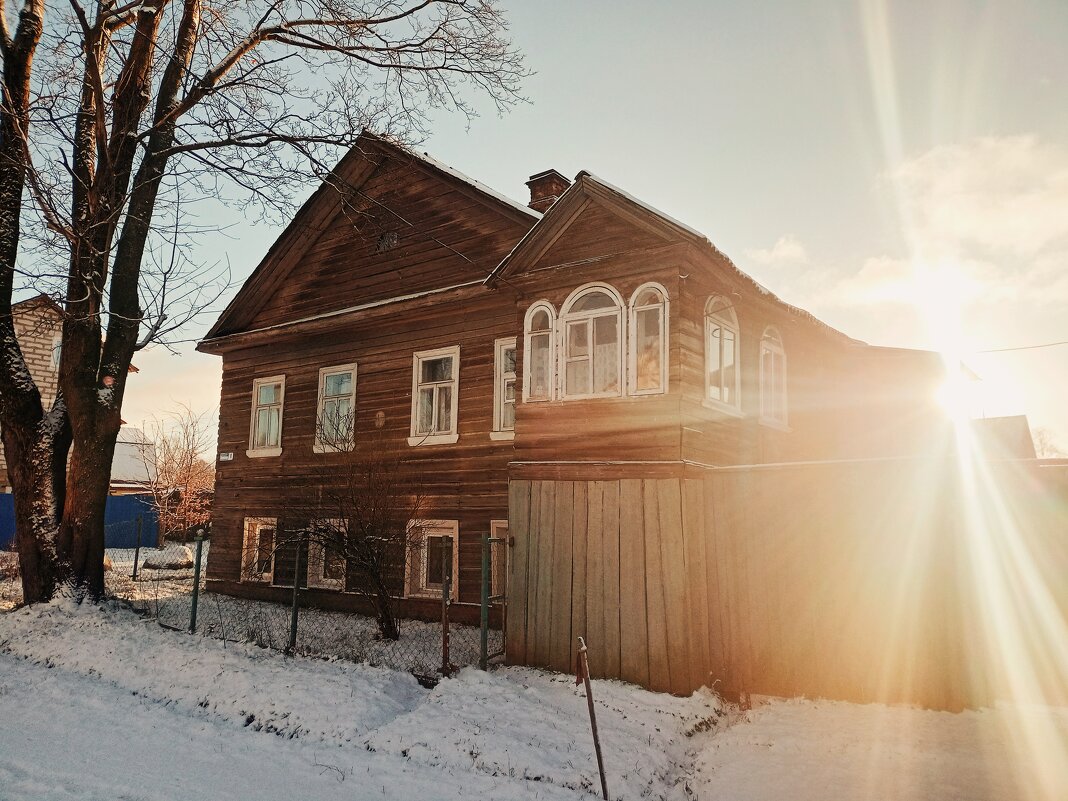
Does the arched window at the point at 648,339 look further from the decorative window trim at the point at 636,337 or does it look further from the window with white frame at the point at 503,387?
the window with white frame at the point at 503,387

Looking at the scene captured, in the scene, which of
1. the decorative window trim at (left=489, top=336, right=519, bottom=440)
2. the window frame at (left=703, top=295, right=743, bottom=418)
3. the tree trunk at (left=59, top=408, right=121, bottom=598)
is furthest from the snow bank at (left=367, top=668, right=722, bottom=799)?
the tree trunk at (left=59, top=408, right=121, bottom=598)

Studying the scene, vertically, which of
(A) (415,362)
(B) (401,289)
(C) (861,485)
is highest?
(B) (401,289)

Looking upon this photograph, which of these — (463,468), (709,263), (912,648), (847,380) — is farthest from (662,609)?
(847,380)

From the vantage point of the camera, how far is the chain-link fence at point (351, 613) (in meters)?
9.20

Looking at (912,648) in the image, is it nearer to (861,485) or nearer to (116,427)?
(861,485)

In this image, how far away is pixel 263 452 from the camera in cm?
1555

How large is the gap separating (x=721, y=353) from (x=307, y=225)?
10.2 m

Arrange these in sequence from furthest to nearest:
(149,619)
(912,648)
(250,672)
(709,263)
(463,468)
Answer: (463,468), (149,619), (709,263), (250,672), (912,648)

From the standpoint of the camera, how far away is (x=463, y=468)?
12.8 meters

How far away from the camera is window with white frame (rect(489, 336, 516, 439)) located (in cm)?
1241

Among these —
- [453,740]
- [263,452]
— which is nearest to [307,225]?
[263,452]

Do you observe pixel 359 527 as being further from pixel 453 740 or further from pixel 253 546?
pixel 253 546

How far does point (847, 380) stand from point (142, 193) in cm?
1587

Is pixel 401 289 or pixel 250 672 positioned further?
pixel 401 289
